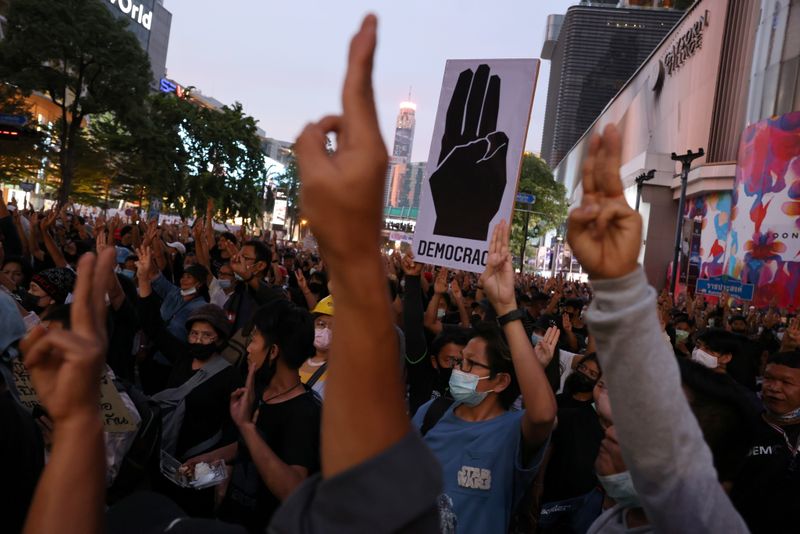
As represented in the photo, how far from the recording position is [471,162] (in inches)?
182

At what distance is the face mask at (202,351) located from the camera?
429 centimetres

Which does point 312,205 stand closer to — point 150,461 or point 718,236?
point 150,461

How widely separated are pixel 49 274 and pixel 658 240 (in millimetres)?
35609

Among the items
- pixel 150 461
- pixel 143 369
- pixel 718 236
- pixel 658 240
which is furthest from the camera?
pixel 658 240

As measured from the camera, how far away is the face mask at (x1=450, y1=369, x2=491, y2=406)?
130 inches

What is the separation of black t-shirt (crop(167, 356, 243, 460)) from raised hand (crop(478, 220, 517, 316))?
1.71m

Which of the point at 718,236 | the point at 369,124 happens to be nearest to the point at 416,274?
the point at 369,124

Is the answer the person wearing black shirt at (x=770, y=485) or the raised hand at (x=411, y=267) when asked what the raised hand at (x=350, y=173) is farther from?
the raised hand at (x=411, y=267)

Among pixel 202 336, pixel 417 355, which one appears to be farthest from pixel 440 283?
pixel 202 336

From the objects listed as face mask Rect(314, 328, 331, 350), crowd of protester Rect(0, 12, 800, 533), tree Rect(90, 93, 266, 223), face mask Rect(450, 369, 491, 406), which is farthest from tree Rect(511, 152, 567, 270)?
face mask Rect(450, 369, 491, 406)

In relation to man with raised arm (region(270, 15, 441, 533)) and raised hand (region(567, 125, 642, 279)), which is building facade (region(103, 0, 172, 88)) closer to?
raised hand (region(567, 125, 642, 279))

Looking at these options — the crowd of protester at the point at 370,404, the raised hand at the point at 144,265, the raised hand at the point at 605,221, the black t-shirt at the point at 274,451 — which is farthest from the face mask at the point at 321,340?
the raised hand at the point at 605,221

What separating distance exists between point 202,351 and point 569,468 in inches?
90.6

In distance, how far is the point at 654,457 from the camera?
1.29 meters
